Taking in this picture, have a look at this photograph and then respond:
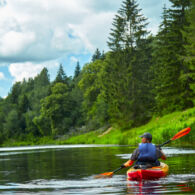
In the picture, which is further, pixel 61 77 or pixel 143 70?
pixel 61 77

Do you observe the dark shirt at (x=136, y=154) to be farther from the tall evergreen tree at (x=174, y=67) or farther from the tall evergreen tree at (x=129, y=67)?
the tall evergreen tree at (x=129, y=67)

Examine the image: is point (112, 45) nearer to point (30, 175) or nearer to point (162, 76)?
point (162, 76)

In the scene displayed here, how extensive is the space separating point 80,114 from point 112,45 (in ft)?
128

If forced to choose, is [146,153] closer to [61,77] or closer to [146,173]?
[146,173]

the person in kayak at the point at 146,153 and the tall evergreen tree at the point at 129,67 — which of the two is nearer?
the person in kayak at the point at 146,153

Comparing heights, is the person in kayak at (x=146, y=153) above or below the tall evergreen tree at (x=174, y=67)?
below

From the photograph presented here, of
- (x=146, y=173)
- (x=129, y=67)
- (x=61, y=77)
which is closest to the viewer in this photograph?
(x=146, y=173)

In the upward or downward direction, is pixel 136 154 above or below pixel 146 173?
above

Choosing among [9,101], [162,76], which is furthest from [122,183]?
[9,101]

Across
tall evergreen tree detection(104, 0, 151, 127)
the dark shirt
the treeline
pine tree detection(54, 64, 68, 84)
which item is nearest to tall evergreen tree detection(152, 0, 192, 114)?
the treeline

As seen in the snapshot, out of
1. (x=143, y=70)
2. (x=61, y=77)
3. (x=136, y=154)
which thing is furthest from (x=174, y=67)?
(x=61, y=77)

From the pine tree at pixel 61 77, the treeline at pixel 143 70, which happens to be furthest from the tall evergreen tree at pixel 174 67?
the pine tree at pixel 61 77

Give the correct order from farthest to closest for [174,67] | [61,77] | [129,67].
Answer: [61,77] → [129,67] → [174,67]

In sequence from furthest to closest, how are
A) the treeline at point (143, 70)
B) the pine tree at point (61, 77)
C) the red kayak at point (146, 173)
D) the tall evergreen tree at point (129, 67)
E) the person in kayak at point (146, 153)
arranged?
the pine tree at point (61, 77), the tall evergreen tree at point (129, 67), the treeline at point (143, 70), the person in kayak at point (146, 153), the red kayak at point (146, 173)
